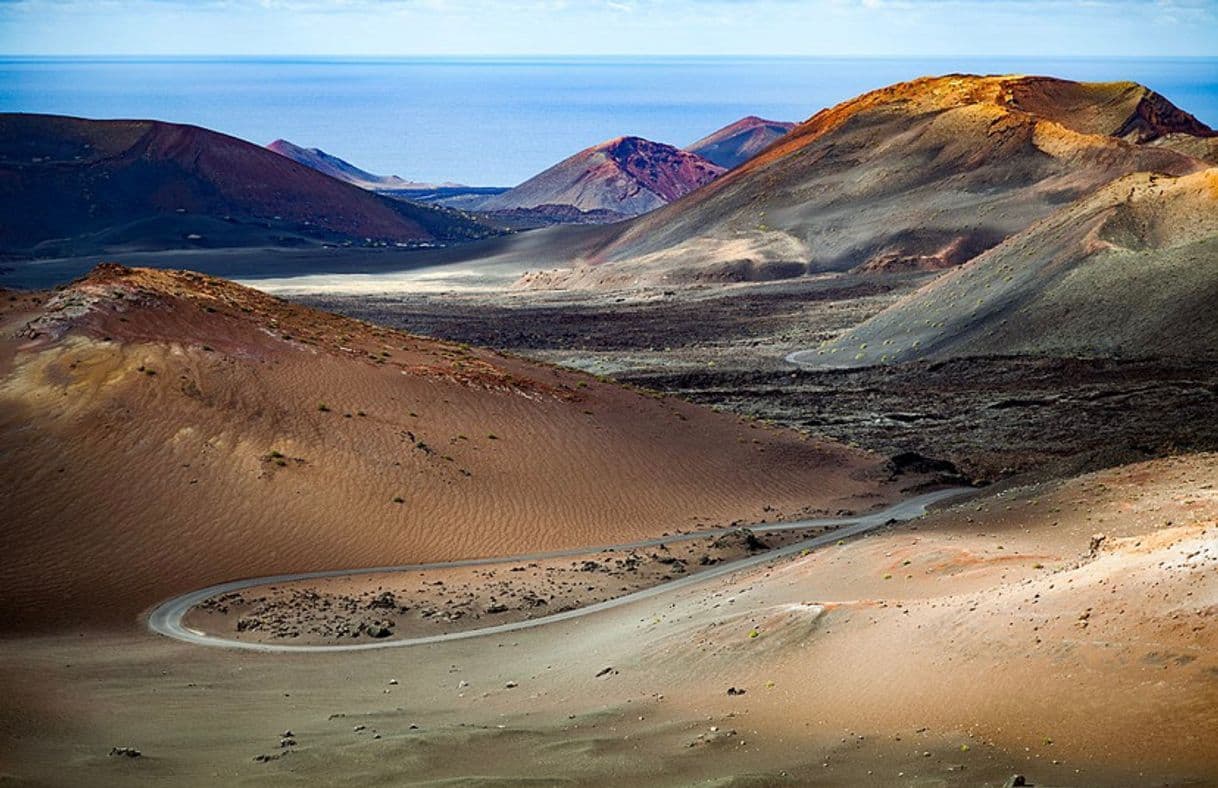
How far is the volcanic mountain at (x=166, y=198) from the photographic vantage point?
89062 millimetres

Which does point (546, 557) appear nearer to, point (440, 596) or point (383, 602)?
point (440, 596)

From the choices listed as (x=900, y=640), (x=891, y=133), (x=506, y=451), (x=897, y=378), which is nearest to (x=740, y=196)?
(x=891, y=133)

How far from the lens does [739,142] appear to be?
16362cm

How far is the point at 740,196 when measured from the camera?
83.1 meters

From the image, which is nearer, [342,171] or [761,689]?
[761,689]

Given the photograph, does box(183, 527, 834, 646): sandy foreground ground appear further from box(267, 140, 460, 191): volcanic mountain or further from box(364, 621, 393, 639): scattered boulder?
box(267, 140, 460, 191): volcanic mountain

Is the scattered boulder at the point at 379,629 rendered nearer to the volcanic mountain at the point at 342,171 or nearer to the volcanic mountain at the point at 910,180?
the volcanic mountain at the point at 910,180

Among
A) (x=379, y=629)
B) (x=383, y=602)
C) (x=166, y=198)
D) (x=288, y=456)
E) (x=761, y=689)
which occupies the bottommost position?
(x=379, y=629)

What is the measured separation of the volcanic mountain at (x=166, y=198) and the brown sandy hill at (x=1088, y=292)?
55.6 meters

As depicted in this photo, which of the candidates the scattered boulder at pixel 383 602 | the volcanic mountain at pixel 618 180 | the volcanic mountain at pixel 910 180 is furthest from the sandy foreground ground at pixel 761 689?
the volcanic mountain at pixel 618 180

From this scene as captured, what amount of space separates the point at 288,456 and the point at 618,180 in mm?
113069

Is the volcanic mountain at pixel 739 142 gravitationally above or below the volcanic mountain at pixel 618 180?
above

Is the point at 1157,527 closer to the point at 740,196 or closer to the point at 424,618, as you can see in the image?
the point at 424,618

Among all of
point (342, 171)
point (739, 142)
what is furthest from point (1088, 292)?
point (342, 171)
